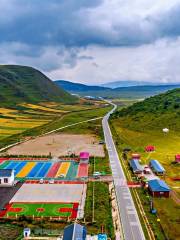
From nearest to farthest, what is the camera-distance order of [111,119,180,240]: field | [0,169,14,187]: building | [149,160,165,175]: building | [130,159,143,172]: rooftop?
1. [111,119,180,240]: field
2. [0,169,14,187]: building
3. [149,160,165,175]: building
4. [130,159,143,172]: rooftop

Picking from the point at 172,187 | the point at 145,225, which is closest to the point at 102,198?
the point at 145,225

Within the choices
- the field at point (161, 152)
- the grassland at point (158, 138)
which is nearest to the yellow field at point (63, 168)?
the grassland at point (158, 138)

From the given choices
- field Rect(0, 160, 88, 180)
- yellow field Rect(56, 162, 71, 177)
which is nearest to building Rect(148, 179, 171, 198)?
field Rect(0, 160, 88, 180)

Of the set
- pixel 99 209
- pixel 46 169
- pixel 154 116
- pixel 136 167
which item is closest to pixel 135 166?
pixel 136 167

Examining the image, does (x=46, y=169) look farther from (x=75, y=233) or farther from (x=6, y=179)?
(x=75, y=233)

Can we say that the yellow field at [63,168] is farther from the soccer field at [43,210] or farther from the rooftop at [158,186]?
the rooftop at [158,186]

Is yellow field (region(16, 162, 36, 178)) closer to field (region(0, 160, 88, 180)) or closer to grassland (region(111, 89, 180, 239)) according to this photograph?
field (region(0, 160, 88, 180))
